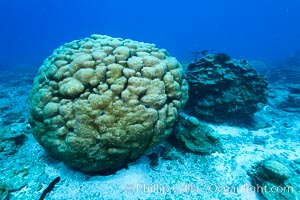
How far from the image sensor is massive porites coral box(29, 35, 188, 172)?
3762mm

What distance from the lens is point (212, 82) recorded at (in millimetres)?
6293

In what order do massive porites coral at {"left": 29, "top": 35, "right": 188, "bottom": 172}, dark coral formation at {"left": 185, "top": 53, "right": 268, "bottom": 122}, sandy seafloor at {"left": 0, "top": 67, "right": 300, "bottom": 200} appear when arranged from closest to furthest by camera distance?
massive porites coral at {"left": 29, "top": 35, "right": 188, "bottom": 172} < sandy seafloor at {"left": 0, "top": 67, "right": 300, "bottom": 200} < dark coral formation at {"left": 185, "top": 53, "right": 268, "bottom": 122}

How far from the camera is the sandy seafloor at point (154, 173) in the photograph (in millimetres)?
3979

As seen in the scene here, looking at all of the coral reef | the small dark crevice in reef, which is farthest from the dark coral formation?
the small dark crevice in reef

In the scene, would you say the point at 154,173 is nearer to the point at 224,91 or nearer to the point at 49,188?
the point at 49,188

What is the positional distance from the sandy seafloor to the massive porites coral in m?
0.36

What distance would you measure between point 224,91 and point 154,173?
11.6 feet

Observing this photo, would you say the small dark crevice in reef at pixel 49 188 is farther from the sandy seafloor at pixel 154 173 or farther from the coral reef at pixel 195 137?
the coral reef at pixel 195 137

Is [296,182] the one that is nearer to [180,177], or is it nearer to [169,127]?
[180,177]

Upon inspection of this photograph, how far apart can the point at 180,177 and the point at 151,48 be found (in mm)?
2975

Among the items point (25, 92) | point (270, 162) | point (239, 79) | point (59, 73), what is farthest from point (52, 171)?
point (25, 92)

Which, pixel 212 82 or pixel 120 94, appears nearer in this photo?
pixel 120 94

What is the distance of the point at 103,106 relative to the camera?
12.4 feet

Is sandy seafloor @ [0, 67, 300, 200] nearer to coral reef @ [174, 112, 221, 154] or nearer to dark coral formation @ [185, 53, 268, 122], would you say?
coral reef @ [174, 112, 221, 154]
